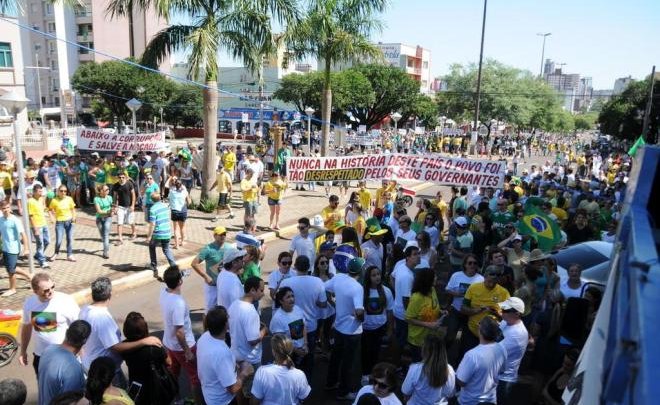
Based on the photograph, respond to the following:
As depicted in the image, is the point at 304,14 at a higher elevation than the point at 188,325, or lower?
higher

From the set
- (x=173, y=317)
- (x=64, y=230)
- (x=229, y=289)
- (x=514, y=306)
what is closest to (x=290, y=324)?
(x=229, y=289)

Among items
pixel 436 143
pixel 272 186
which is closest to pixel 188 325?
pixel 272 186

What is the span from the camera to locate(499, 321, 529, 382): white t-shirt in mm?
4836

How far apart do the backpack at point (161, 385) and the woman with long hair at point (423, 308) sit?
2518mm

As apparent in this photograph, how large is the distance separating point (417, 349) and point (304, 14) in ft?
42.0

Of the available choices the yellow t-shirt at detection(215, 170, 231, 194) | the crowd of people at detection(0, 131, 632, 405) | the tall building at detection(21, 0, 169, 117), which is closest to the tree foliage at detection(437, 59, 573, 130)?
the yellow t-shirt at detection(215, 170, 231, 194)

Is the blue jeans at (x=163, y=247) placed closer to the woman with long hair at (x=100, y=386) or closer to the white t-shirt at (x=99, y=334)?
the white t-shirt at (x=99, y=334)

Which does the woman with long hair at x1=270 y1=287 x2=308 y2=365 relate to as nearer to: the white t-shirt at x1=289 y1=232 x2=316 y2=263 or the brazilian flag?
the white t-shirt at x1=289 y1=232 x2=316 y2=263

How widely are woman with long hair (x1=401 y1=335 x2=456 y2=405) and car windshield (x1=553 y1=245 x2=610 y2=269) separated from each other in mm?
4866

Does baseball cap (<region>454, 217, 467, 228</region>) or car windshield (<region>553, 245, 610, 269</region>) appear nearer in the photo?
car windshield (<region>553, 245, 610, 269</region>)

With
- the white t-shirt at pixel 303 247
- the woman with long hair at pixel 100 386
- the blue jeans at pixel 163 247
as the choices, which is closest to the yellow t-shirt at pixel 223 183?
the blue jeans at pixel 163 247

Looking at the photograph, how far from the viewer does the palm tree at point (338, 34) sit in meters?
18.8

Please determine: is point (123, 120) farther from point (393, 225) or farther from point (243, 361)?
point (243, 361)

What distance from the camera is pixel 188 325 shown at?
5.22 metres
